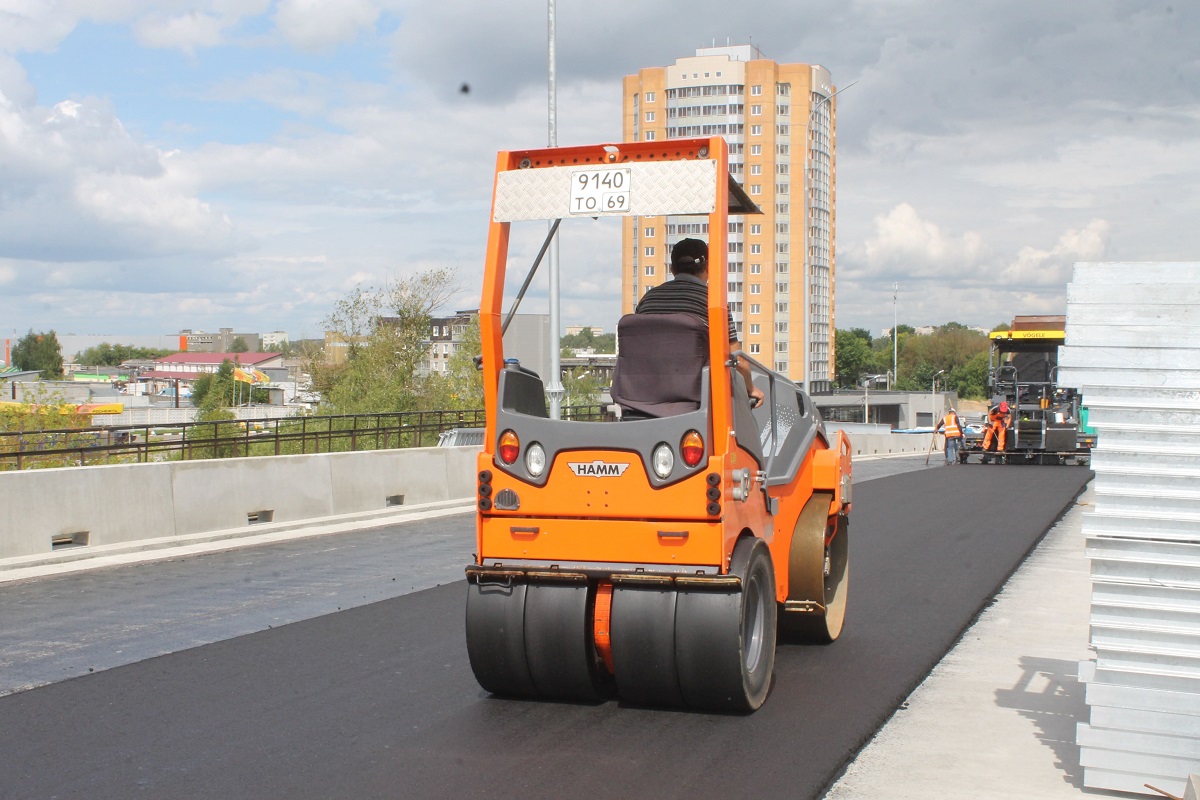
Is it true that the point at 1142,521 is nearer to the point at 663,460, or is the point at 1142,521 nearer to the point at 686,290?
the point at 663,460

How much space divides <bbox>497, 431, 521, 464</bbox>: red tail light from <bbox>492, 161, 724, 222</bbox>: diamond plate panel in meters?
1.19

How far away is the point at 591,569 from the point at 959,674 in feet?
9.09

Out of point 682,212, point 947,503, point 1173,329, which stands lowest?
point 947,503

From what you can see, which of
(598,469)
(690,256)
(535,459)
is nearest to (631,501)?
(598,469)

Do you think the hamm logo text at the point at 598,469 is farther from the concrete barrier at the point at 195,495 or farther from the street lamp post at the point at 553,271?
the street lamp post at the point at 553,271

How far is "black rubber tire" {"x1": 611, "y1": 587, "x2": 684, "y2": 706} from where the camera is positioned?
20.2 ft

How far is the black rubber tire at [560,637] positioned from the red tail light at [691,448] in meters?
0.87

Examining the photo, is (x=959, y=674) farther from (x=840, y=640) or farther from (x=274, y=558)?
(x=274, y=558)

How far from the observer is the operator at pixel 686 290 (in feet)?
21.5

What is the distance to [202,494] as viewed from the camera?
47.7ft

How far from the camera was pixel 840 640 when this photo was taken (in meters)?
8.59

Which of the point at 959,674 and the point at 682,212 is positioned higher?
the point at 682,212


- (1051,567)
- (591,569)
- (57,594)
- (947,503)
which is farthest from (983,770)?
(947,503)

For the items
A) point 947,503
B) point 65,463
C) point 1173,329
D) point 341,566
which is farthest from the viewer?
point 65,463
